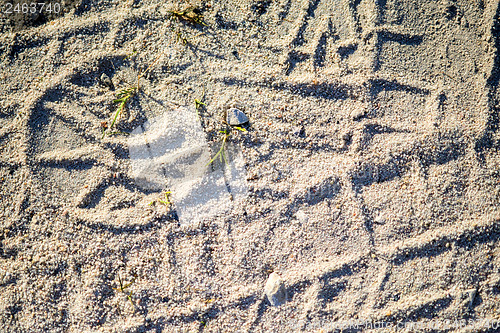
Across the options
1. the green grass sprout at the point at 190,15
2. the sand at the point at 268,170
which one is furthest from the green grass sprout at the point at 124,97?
the green grass sprout at the point at 190,15

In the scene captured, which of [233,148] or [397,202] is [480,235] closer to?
[397,202]

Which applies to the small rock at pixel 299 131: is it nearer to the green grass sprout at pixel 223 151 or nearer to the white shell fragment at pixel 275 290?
the green grass sprout at pixel 223 151

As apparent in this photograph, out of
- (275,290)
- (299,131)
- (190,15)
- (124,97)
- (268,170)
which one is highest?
(190,15)

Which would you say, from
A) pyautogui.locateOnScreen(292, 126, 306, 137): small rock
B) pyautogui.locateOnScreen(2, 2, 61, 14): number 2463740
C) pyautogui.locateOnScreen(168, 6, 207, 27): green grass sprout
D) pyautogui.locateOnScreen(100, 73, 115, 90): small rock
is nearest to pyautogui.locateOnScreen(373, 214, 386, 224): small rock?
pyautogui.locateOnScreen(292, 126, 306, 137): small rock

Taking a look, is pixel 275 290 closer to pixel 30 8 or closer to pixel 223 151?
pixel 223 151

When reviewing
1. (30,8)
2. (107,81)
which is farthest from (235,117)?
(30,8)

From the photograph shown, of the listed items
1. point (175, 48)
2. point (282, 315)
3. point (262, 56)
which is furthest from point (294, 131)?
point (282, 315)

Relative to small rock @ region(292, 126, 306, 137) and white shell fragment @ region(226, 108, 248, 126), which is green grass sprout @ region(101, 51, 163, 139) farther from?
small rock @ region(292, 126, 306, 137)
